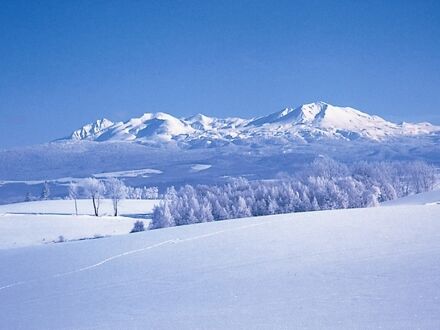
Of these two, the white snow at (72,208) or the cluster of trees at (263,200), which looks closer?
the cluster of trees at (263,200)

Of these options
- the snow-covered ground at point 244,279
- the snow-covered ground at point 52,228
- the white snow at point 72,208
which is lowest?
the snow-covered ground at point 244,279

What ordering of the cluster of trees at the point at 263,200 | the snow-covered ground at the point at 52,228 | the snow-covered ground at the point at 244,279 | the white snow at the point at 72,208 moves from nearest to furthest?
the snow-covered ground at the point at 244,279 < the snow-covered ground at the point at 52,228 < the cluster of trees at the point at 263,200 < the white snow at the point at 72,208

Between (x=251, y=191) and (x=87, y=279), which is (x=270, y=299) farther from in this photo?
(x=251, y=191)

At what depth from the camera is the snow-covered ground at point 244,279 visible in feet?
42.7

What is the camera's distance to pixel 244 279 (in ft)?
58.9

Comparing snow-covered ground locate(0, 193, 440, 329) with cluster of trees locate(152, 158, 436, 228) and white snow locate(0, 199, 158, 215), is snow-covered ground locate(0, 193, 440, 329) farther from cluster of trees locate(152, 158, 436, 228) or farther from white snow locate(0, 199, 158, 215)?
white snow locate(0, 199, 158, 215)

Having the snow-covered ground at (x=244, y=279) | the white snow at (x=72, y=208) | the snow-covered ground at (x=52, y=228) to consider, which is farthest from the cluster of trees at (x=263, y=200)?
the snow-covered ground at (x=244, y=279)

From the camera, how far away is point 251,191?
8688cm

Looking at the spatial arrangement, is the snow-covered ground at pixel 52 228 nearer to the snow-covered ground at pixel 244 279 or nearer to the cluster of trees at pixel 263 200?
the cluster of trees at pixel 263 200

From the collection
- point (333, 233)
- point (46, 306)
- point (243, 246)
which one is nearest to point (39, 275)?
point (46, 306)

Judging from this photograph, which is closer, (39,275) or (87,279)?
(87,279)

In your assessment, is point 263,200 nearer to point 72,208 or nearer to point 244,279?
point 72,208

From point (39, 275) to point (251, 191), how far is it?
6527 cm

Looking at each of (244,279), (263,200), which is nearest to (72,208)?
(263,200)
